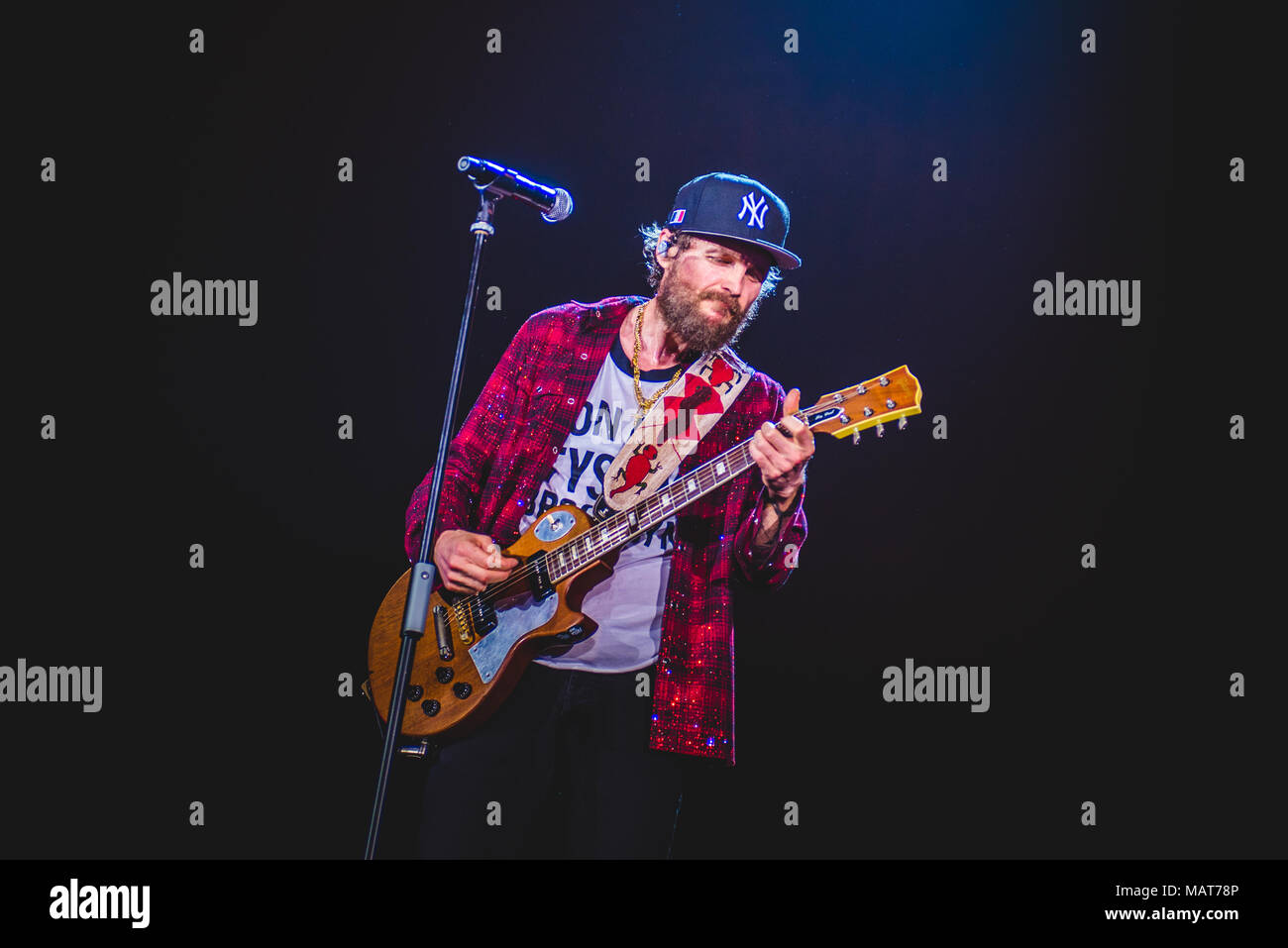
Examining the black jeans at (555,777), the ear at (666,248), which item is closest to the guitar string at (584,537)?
the black jeans at (555,777)

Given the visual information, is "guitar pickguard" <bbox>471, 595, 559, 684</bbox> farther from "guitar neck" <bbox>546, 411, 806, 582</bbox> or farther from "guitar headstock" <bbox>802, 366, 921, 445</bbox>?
"guitar headstock" <bbox>802, 366, 921, 445</bbox>

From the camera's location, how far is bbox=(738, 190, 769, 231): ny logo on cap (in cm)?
273

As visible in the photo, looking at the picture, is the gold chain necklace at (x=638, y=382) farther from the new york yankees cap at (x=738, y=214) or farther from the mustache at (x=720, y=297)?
the new york yankees cap at (x=738, y=214)

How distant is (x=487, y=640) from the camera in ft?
8.27

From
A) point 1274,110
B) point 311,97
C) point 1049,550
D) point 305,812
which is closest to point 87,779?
point 305,812

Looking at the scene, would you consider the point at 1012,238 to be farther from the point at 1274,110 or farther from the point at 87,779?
the point at 87,779

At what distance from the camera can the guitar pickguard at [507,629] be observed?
2455 mm

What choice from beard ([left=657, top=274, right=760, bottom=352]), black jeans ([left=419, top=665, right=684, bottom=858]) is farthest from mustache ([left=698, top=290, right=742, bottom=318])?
black jeans ([left=419, top=665, right=684, bottom=858])

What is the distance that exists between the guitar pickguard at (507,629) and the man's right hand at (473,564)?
0.30 feet

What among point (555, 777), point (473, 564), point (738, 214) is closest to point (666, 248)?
point (738, 214)

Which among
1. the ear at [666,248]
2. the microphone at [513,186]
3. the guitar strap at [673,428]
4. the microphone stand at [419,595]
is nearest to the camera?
the microphone stand at [419,595]

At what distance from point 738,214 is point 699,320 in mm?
318

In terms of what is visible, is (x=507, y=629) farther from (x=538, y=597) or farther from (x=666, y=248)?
(x=666, y=248)
